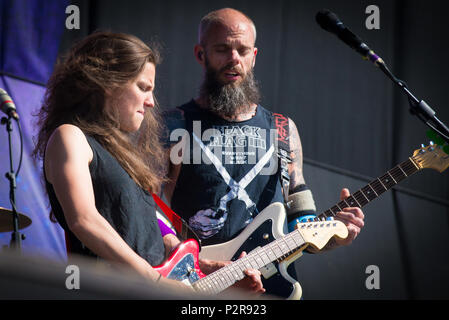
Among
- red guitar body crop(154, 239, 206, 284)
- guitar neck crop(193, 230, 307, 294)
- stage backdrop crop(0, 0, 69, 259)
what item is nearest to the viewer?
red guitar body crop(154, 239, 206, 284)

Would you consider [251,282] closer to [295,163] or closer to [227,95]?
[295,163]


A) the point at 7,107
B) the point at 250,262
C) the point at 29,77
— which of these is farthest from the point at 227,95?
the point at 29,77

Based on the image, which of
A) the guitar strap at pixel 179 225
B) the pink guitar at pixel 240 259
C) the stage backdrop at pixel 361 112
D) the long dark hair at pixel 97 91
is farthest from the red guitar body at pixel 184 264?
the stage backdrop at pixel 361 112

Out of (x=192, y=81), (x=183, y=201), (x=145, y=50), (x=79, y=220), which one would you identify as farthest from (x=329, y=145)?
(x=79, y=220)

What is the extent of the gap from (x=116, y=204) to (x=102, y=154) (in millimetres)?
166

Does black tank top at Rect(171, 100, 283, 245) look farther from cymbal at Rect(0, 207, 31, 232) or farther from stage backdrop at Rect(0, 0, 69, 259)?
stage backdrop at Rect(0, 0, 69, 259)

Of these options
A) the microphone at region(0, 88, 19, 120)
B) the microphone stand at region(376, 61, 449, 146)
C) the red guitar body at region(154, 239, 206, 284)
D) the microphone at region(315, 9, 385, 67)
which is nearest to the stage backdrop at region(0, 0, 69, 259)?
the microphone at region(0, 88, 19, 120)

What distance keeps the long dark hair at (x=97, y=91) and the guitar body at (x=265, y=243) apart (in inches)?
24.8

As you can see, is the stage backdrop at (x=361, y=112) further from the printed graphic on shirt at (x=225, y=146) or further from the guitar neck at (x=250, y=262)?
the guitar neck at (x=250, y=262)

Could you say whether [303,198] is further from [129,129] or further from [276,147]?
[129,129]

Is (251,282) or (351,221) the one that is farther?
(351,221)

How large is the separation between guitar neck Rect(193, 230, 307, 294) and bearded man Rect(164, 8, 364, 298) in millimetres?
224

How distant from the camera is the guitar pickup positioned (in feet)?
7.88

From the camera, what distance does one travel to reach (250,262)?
7.59 ft
